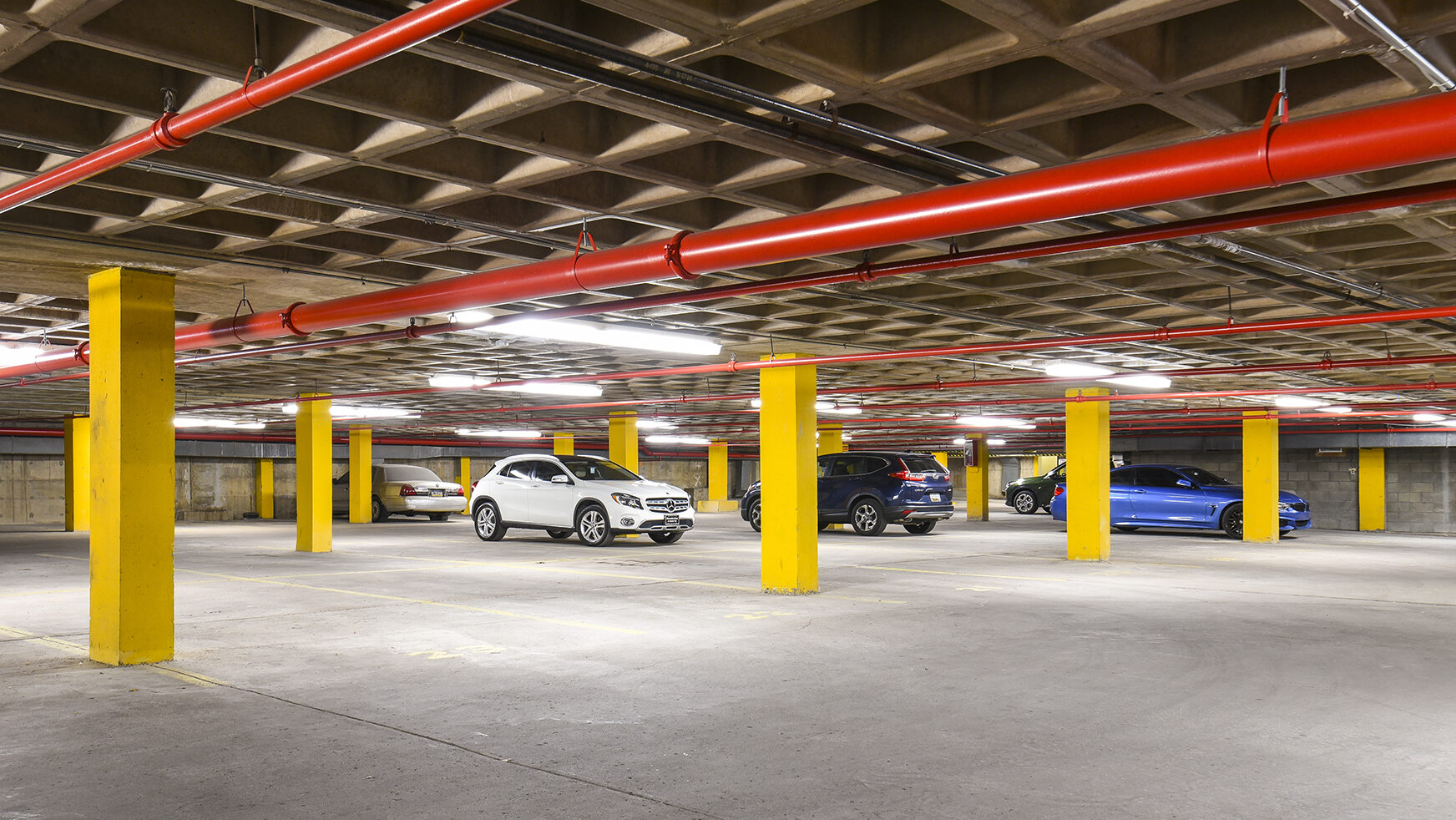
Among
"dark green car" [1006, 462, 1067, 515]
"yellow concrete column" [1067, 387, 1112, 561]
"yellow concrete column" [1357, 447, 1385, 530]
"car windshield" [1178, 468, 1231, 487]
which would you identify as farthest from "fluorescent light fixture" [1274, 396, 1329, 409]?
"dark green car" [1006, 462, 1067, 515]

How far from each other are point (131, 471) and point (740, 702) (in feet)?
15.0

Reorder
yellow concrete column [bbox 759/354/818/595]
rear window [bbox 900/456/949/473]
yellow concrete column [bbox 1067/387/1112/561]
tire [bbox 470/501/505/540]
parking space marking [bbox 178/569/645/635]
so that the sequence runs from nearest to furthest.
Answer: parking space marking [bbox 178/569/645/635], yellow concrete column [bbox 759/354/818/595], yellow concrete column [bbox 1067/387/1112/561], tire [bbox 470/501/505/540], rear window [bbox 900/456/949/473]

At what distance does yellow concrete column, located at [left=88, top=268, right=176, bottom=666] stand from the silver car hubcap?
997cm

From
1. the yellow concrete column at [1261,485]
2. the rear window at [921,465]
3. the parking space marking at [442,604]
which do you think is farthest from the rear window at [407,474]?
the yellow concrete column at [1261,485]

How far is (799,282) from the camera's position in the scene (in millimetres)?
7141

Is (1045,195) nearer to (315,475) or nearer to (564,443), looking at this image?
(315,475)

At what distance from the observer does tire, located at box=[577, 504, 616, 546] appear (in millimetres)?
17281

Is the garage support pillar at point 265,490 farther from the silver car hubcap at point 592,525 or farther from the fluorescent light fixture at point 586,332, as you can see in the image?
the fluorescent light fixture at point 586,332

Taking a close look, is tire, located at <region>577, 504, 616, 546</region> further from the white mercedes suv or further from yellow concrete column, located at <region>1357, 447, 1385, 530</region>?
yellow concrete column, located at <region>1357, 447, 1385, 530</region>

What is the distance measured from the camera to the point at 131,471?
724 cm

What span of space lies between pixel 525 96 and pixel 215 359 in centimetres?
928

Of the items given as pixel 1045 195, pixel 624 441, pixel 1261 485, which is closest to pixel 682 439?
pixel 624 441

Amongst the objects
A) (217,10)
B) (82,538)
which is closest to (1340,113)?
(217,10)

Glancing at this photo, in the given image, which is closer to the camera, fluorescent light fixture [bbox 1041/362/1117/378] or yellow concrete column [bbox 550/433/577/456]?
fluorescent light fixture [bbox 1041/362/1117/378]
